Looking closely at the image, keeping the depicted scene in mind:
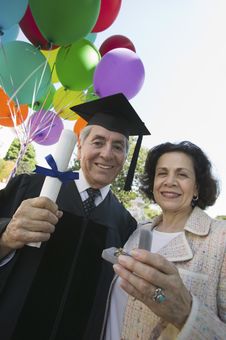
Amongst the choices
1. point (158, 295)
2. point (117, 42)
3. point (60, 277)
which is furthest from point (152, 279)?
point (117, 42)

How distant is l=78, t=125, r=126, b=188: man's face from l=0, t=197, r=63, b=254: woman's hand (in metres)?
0.85

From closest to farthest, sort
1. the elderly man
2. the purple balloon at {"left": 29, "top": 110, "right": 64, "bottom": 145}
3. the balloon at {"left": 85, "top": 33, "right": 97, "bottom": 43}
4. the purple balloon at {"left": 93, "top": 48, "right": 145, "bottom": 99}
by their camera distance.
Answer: the elderly man
the purple balloon at {"left": 93, "top": 48, "right": 145, "bottom": 99}
the balloon at {"left": 85, "top": 33, "right": 97, "bottom": 43}
the purple balloon at {"left": 29, "top": 110, "right": 64, "bottom": 145}

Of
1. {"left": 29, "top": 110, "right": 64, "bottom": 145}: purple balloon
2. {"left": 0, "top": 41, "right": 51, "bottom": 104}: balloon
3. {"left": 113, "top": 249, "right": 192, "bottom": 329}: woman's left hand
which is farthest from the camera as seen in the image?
{"left": 29, "top": 110, "right": 64, "bottom": 145}: purple balloon

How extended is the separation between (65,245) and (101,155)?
74 centimetres

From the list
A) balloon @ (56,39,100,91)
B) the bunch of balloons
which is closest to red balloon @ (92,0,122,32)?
the bunch of balloons

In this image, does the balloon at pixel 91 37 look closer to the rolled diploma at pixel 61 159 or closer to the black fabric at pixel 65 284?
the black fabric at pixel 65 284

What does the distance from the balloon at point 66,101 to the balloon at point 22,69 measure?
2.93 feet

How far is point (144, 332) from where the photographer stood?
152 cm

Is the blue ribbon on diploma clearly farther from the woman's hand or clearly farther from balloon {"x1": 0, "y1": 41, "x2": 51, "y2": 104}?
balloon {"x1": 0, "y1": 41, "x2": 51, "y2": 104}

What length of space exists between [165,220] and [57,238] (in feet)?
2.92

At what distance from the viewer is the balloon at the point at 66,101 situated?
445cm

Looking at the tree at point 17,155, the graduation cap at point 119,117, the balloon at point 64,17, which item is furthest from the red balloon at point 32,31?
the tree at point 17,155

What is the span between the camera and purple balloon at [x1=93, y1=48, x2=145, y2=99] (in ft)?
11.1

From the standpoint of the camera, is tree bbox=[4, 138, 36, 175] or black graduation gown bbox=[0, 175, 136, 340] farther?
tree bbox=[4, 138, 36, 175]
